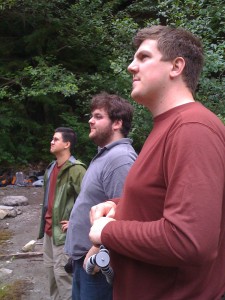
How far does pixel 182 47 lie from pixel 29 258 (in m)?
5.35

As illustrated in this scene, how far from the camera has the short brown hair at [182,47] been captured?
70.5 inches

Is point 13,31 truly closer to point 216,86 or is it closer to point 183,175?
point 216,86

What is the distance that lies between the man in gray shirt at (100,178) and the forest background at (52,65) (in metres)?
5.31

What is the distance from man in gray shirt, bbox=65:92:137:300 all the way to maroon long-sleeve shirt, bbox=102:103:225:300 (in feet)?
3.91

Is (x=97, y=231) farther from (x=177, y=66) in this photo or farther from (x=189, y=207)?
(x=177, y=66)

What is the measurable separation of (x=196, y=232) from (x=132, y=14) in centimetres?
1242

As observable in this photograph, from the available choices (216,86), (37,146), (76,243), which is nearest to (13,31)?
(37,146)

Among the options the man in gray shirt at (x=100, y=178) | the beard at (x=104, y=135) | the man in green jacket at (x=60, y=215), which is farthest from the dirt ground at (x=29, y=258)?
the beard at (x=104, y=135)

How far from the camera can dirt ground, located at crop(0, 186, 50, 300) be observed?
556 cm

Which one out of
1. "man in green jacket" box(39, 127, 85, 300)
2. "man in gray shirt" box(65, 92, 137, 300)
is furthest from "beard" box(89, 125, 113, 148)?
"man in green jacket" box(39, 127, 85, 300)

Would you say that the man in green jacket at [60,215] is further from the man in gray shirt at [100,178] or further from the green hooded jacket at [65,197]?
the man in gray shirt at [100,178]

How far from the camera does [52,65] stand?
13.8m

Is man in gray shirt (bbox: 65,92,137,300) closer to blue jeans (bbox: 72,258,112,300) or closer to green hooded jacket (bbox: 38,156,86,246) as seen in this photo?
blue jeans (bbox: 72,258,112,300)

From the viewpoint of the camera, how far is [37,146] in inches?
607
